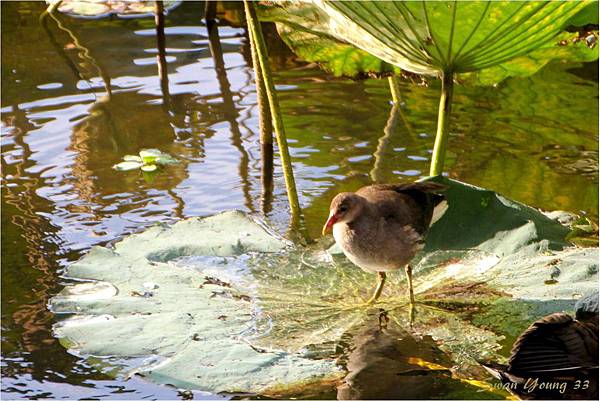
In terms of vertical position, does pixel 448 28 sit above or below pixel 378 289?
above

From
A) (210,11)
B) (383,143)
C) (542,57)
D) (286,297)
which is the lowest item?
(286,297)

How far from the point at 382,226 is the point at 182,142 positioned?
2.16 meters

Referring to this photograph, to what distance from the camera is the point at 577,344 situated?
8.34ft

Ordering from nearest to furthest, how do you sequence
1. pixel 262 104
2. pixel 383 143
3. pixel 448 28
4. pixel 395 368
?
pixel 395 368
pixel 448 28
pixel 262 104
pixel 383 143

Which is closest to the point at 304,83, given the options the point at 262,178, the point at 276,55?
the point at 276,55

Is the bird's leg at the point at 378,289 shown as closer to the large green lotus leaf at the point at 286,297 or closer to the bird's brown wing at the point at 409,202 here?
the large green lotus leaf at the point at 286,297

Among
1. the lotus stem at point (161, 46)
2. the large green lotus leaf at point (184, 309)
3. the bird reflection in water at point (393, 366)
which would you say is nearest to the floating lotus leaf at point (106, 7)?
the lotus stem at point (161, 46)

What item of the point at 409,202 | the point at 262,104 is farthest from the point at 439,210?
the point at 262,104

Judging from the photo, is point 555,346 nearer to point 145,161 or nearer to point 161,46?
point 145,161

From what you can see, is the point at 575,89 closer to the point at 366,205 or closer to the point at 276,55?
the point at 276,55

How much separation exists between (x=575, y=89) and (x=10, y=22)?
3.94 meters

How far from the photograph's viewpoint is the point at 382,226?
3.38 meters

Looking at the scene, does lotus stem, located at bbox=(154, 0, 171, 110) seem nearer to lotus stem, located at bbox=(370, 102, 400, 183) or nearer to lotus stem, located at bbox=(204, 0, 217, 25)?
lotus stem, located at bbox=(204, 0, 217, 25)

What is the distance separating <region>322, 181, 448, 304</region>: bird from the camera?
3.34 metres
